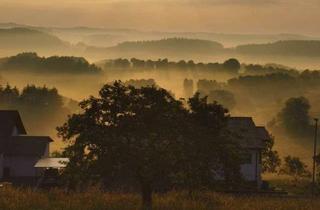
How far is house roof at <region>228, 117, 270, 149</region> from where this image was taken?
2751 inches

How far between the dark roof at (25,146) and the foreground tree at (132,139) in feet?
136

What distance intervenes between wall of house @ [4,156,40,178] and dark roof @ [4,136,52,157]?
564mm

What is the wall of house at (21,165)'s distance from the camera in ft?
259

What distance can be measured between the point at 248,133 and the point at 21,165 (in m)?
25.7

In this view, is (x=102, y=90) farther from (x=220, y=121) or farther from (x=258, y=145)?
(x=258, y=145)

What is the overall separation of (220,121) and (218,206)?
39.4ft

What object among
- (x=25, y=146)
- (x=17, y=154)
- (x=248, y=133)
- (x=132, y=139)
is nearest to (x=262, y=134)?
(x=248, y=133)

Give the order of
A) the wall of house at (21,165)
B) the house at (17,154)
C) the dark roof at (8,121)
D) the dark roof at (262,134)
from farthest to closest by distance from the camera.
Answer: the dark roof at (8,121)
the wall of house at (21,165)
the house at (17,154)
the dark roof at (262,134)

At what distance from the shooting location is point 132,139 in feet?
124

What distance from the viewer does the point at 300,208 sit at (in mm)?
38281

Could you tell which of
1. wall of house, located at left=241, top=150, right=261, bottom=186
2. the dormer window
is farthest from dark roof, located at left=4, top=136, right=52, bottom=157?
wall of house, located at left=241, top=150, right=261, bottom=186

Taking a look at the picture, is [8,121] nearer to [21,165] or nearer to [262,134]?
[21,165]

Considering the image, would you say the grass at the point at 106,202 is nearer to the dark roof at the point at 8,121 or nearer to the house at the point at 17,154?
the house at the point at 17,154

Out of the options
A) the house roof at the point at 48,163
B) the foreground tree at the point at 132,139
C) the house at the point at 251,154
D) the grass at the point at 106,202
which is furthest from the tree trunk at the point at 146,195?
the house roof at the point at 48,163
